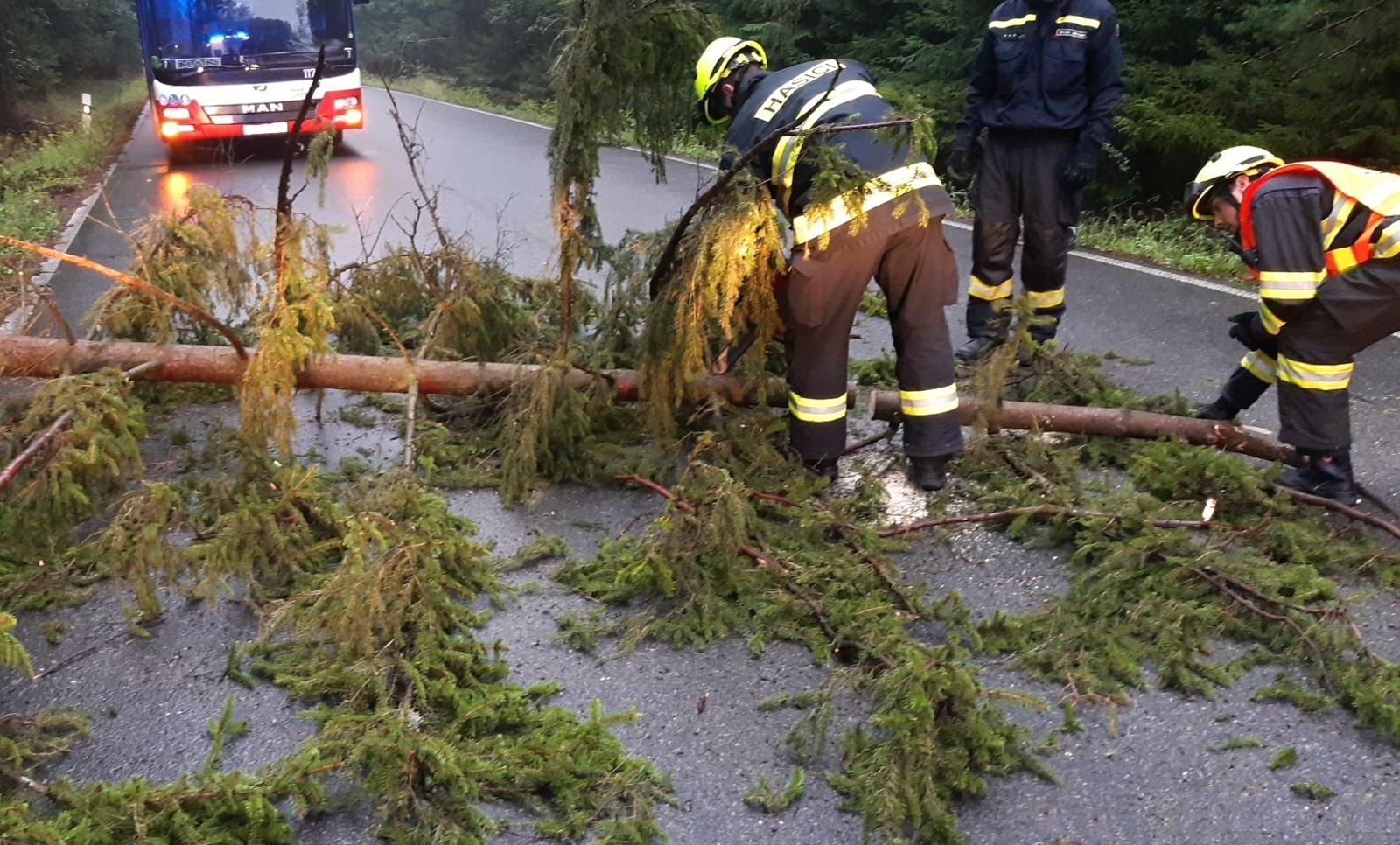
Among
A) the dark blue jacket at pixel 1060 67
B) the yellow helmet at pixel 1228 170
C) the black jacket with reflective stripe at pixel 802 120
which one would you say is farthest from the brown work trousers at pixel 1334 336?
the dark blue jacket at pixel 1060 67

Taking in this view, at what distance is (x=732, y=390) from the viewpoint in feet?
15.3

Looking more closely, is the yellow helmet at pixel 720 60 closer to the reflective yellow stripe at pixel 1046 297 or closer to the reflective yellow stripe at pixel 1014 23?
the reflective yellow stripe at pixel 1014 23

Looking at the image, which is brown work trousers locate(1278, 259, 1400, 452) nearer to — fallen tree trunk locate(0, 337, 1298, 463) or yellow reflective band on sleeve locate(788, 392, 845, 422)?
fallen tree trunk locate(0, 337, 1298, 463)

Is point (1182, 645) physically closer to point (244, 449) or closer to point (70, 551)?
point (244, 449)

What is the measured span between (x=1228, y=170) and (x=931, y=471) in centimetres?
159

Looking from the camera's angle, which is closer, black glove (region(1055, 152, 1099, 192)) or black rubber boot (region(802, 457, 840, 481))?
black rubber boot (region(802, 457, 840, 481))

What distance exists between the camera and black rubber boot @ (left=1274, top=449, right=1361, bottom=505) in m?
4.12

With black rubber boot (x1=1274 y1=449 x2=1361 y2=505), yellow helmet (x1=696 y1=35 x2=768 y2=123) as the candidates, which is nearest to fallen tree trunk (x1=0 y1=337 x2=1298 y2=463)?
black rubber boot (x1=1274 y1=449 x2=1361 y2=505)

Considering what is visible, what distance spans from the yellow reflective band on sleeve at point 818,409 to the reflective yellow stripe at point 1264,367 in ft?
5.50

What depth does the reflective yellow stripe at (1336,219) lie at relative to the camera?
13.0ft

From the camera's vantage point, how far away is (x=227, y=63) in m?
13.9

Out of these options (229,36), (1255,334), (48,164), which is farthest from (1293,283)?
(48,164)

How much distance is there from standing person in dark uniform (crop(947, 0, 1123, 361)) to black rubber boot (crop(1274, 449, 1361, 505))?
148cm

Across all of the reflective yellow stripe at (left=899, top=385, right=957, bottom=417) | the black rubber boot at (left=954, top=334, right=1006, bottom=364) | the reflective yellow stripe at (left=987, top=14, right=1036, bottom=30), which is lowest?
the black rubber boot at (left=954, top=334, right=1006, bottom=364)
